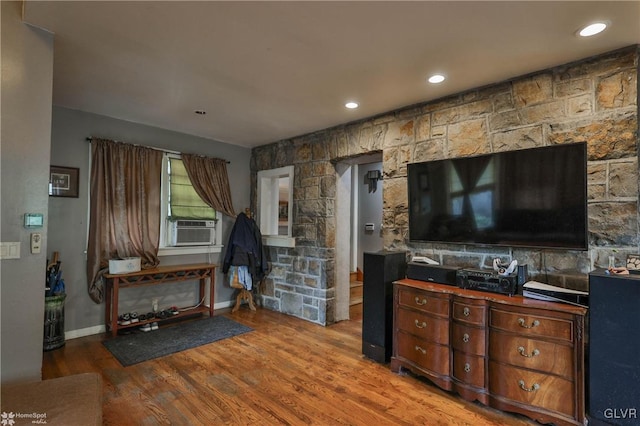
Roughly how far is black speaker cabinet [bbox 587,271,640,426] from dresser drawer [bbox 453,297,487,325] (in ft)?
1.96

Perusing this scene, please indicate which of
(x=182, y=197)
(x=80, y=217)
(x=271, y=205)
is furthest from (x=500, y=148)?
(x=80, y=217)

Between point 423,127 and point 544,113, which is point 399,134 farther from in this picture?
point 544,113

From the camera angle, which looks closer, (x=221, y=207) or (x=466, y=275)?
(x=466, y=275)

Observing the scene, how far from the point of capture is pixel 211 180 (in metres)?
4.55

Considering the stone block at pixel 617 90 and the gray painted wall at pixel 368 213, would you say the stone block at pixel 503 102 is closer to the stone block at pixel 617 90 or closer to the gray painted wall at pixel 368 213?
the stone block at pixel 617 90

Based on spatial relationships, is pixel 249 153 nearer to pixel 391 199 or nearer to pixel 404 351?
pixel 391 199

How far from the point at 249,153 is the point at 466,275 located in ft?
12.4

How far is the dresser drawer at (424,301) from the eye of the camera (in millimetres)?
2473

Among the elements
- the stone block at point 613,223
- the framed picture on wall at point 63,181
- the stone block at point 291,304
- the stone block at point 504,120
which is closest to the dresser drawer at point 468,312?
the stone block at point 613,223

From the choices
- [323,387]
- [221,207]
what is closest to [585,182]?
[323,387]

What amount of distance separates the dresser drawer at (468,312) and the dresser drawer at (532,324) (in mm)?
66

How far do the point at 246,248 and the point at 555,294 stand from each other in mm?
3523

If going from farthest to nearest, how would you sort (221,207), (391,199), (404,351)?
(221,207) → (391,199) → (404,351)

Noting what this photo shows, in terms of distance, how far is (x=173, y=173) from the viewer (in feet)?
13.9
